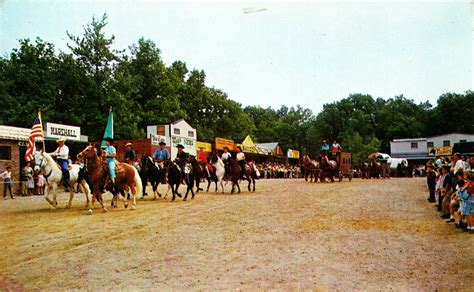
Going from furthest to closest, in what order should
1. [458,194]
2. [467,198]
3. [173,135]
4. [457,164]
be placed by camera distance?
[173,135] → [457,164] → [458,194] → [467,198]

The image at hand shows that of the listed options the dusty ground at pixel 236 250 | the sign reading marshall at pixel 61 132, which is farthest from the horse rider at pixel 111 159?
the sign reading marshall at pixel 61 132

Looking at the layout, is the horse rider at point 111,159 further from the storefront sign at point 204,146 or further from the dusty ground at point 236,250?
the storefront sign at point 204,146

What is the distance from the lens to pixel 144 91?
50.1m

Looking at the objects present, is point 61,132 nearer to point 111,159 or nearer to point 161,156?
point 161,156

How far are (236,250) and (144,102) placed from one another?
4357 cm

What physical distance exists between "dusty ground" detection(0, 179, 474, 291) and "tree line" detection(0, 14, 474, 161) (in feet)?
11.8

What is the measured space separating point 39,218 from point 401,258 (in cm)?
1065

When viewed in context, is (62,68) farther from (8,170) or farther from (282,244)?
(282,244)

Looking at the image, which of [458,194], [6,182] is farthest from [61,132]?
[458,194]

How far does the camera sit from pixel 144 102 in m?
50.2

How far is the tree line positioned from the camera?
3647 cm

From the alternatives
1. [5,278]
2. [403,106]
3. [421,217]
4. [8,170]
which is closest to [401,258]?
[421,217]

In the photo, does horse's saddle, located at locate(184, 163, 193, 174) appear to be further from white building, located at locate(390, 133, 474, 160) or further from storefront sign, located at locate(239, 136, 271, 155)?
white building, located at locate(390, 133, 474, 160)

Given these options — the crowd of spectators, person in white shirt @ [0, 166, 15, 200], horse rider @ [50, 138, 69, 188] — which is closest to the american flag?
horse rider @ [50, 138, 69, 188]
